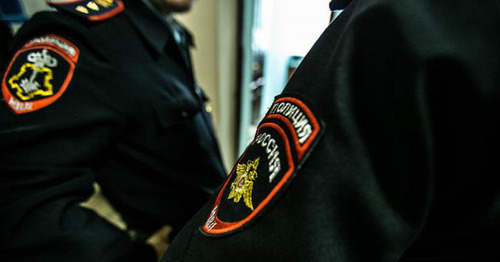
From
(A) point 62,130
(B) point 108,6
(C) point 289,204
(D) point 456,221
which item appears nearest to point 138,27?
(B) point 108,6

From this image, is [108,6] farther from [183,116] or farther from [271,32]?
[271,32]

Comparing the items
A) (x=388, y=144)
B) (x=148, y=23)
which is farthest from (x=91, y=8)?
(x=388, y=144)

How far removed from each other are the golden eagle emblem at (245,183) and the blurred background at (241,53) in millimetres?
757

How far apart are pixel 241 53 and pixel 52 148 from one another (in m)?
1.00

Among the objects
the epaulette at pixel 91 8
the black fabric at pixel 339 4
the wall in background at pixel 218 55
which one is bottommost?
the wall in background at pixel 218 55

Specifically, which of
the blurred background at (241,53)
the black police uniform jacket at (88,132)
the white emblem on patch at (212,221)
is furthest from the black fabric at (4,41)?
the blurred background at (241,53)

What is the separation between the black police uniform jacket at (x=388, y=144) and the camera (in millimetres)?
156

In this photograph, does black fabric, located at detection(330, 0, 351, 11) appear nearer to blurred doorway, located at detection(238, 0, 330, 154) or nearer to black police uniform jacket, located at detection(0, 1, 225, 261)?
black police uniform jacket, located at detection(0, 1, 225, 261)

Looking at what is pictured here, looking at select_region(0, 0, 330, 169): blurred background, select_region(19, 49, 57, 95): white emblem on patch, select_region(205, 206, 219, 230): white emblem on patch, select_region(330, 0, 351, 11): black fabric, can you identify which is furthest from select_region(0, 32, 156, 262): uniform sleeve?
select_region(0, 0, 330, 169): blurred background

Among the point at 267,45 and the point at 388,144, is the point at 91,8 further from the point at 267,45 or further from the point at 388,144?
the point at 267,45

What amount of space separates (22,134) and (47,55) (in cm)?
16

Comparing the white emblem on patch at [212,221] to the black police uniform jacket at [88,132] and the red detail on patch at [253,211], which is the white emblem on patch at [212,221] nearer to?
the red detail on patch at [253,211]

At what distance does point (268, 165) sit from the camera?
8.2 inches

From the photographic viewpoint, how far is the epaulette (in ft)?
1.43
